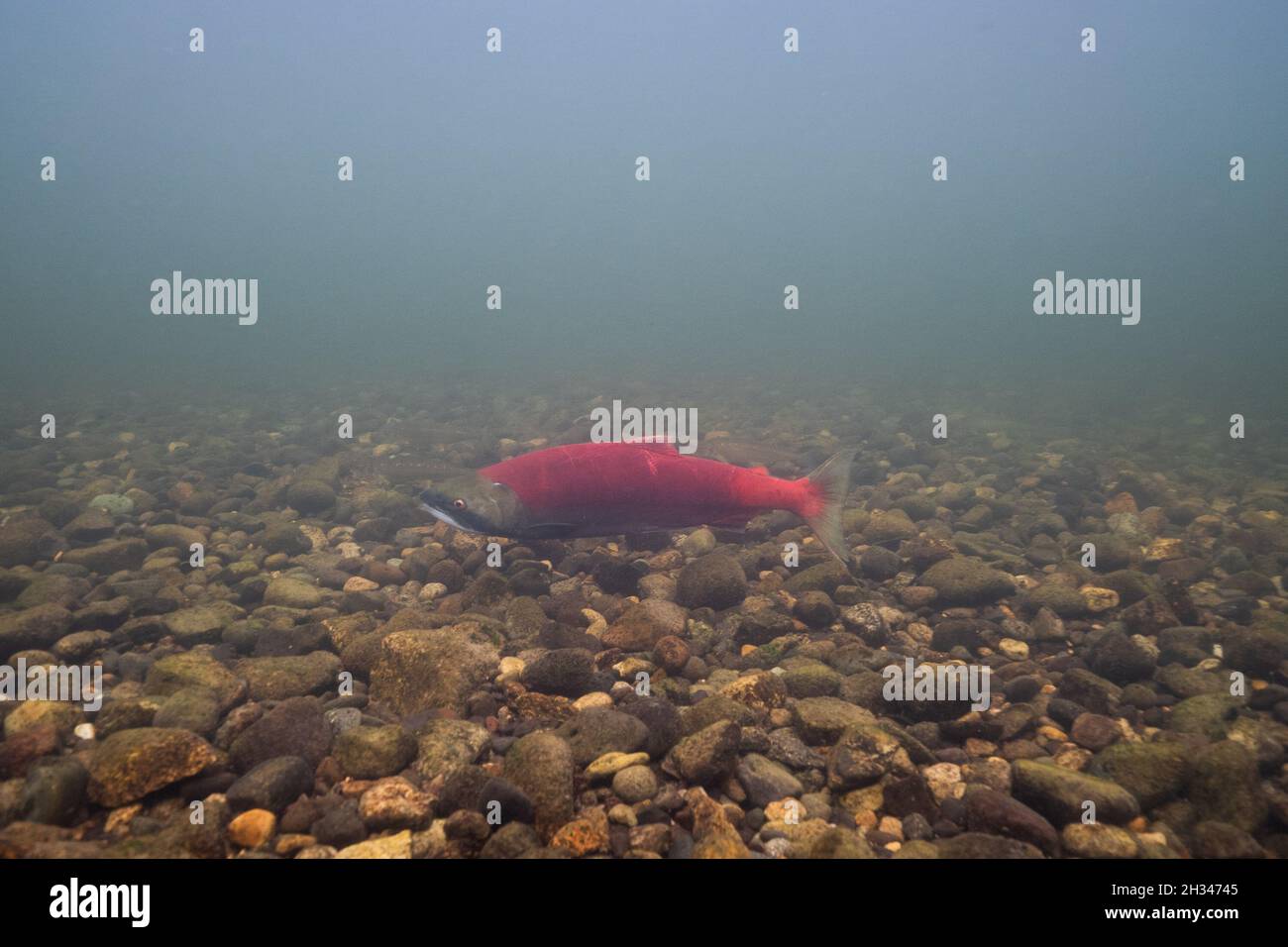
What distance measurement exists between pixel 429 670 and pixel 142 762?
1.33 metres

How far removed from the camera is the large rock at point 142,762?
2664 mm

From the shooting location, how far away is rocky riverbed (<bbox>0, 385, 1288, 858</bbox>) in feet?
8.66

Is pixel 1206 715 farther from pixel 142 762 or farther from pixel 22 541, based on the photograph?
pixel 22 541

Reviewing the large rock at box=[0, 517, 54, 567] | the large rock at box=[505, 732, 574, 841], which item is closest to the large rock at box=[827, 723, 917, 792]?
the large rock at box=[505, 732, 574, 841]

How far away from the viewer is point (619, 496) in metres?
4.68

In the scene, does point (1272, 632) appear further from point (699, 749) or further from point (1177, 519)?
point (699, 749)

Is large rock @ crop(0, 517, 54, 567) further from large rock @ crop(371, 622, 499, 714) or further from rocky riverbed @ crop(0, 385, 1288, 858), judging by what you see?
large rock @ crop(371, 622, 499, 714)

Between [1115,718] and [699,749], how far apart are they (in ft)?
8.91

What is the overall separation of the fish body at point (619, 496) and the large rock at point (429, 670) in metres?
1.02
